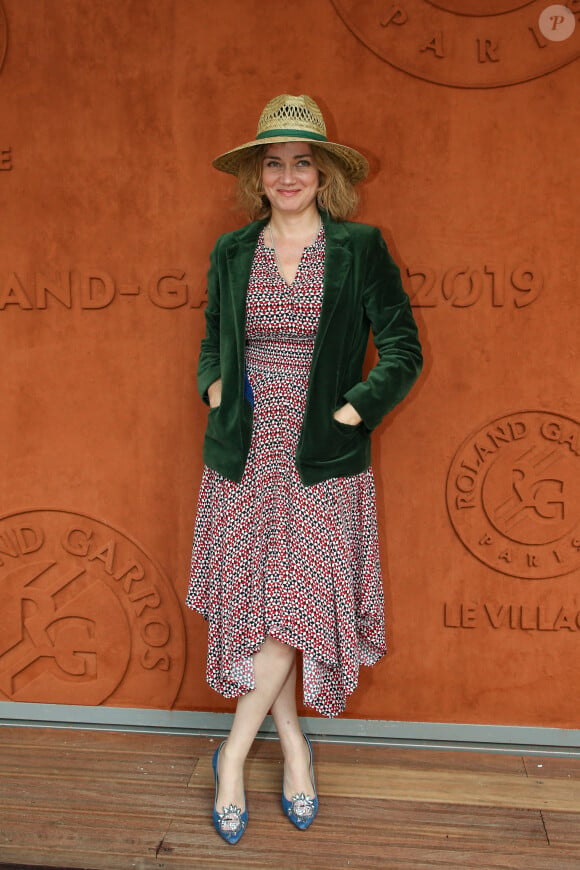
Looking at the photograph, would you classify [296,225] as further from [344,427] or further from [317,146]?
[344,427]

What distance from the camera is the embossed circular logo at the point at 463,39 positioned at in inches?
96.3

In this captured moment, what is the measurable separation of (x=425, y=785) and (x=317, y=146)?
1.84m

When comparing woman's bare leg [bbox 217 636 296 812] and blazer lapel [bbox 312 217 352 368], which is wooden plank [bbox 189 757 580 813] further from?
blazer lapel [bbox 312 217 352 368]

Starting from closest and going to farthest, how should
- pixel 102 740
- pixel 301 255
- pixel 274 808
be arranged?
pixel 301 255 → pixel 274 808 → pixel 102 740

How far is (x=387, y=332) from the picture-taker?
2240 mm

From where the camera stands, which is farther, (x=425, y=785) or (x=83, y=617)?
(x=83, y=617)

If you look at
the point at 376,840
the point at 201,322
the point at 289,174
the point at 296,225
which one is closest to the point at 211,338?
the point at 201,322

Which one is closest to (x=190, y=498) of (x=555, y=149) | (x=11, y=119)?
(x=11, y=119)

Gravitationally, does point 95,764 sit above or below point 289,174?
below

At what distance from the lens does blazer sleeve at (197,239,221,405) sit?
2.35 meters

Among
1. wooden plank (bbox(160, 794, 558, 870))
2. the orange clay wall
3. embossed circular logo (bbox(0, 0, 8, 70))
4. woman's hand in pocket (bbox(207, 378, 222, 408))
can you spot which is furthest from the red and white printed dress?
embossed circular logo (bbox(0, 0, 8, 70))

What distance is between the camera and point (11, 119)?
8.70 feet

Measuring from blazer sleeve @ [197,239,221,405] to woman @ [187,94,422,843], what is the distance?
0.06ft

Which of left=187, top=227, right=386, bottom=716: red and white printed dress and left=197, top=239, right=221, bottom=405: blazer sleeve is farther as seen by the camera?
left=197, top=239, right=221, bottom=405: blazer sleeve
